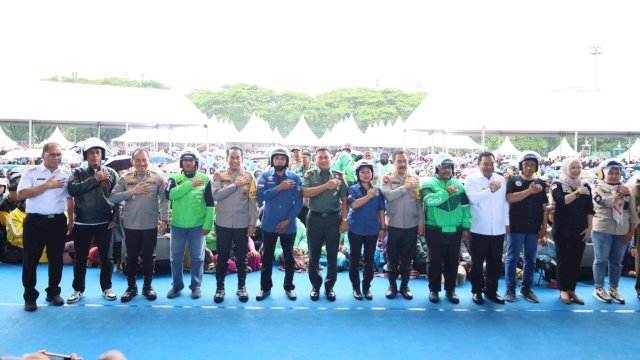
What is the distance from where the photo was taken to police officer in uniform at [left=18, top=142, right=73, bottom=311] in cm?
472

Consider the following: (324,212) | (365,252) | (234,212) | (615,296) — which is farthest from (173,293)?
(615,296)

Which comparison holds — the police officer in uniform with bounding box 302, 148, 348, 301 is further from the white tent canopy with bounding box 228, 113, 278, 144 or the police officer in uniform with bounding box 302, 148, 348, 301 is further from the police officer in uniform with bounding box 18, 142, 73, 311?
the white tent canopy with bounding box 228, 113, 278, 144

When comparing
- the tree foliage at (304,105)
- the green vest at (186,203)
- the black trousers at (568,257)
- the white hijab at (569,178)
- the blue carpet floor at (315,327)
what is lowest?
the blue carpet floor at (315,327)

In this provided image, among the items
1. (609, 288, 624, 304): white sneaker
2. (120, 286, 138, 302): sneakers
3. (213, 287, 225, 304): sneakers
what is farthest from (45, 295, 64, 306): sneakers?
(609, 288, 624, 304): white sneaker

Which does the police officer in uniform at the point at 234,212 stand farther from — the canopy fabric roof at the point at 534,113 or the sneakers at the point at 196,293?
the canopy fabric roof at the point at 534,113

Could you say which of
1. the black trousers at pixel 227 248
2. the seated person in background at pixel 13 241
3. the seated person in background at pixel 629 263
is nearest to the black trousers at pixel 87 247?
the black trousers at pixel 227 248

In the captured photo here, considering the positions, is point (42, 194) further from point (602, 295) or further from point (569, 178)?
point (602, 295)

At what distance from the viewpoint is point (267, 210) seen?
520 cm

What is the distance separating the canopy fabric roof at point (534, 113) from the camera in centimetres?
1498

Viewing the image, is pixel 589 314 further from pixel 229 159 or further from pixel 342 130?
pixel 342 130

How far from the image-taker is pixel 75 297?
502 centimetres

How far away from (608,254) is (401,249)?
2.21m

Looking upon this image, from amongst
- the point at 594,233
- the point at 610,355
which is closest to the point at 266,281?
the point at 610,355

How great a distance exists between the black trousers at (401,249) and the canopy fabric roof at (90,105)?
11380 millimetres
